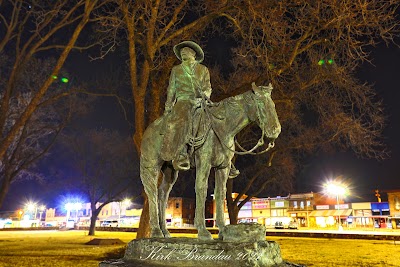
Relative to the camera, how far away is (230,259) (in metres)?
4.09

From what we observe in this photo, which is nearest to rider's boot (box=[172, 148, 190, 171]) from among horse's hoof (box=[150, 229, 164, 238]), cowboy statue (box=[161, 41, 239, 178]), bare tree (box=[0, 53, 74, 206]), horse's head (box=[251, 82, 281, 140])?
cowboy statue (box=[161, 41, 239, 178])

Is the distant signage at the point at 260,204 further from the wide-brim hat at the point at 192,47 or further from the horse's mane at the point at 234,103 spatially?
the horse's mane at the point at 234,103

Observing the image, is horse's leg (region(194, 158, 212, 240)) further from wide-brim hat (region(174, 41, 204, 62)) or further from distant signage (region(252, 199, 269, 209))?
distant signage (region(252, 199, 269, 209))

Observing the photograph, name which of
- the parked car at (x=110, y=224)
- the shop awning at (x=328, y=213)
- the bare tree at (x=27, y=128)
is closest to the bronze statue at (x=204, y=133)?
the bare tree at (x=27, y=128)

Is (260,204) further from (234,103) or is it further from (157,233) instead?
(234,103)

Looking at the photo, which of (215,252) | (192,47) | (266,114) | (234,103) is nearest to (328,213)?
(192,47)

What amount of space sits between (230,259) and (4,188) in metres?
19.2

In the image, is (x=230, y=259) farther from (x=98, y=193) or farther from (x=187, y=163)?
(x=98, y=193)

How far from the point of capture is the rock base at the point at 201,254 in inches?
161

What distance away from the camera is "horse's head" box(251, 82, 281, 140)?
181 inches

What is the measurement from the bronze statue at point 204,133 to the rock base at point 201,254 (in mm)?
449

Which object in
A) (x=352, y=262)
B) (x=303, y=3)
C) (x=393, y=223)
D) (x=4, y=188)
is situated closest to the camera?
(x=303, y=3)

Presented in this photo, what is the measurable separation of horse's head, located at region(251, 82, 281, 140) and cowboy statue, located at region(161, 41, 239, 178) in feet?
2.67

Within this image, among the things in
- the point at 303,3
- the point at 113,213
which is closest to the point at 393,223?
the point at 303,3
